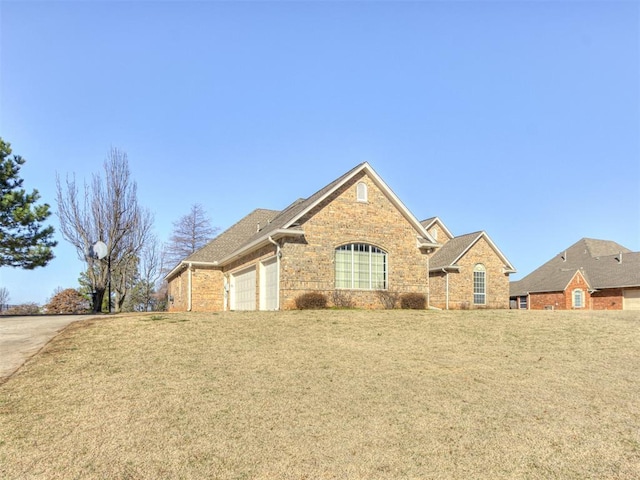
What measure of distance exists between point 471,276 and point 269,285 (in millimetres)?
15090

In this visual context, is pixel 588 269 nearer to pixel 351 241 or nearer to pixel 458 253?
pixel 458 253

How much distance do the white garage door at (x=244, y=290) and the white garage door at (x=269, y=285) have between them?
1.29 meters

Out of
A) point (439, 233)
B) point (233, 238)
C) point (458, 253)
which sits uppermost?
point (439, 233)

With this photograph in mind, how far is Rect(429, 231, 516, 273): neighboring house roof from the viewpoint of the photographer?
97.1 ft

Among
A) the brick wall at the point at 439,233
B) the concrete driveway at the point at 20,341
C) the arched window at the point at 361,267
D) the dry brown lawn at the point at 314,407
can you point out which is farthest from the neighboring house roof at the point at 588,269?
the concrete driveway at the point at 20,341

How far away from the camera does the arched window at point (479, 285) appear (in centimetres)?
3017

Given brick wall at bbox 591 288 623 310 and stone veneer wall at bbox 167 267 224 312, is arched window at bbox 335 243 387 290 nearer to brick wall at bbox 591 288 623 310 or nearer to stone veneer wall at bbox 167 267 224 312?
stone veneer wall at bbox 167 267 224 312

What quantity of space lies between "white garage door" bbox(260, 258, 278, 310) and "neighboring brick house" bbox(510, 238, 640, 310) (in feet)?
84.9

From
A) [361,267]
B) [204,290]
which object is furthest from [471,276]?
[204,290]

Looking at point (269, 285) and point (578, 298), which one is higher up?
point (269, 285)

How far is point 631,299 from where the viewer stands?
3488 cm

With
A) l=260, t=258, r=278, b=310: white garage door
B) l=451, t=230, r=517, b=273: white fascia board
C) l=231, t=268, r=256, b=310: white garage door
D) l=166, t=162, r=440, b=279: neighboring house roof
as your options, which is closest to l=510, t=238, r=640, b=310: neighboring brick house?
l=451, t=230, r=517, b=273: white fascia board

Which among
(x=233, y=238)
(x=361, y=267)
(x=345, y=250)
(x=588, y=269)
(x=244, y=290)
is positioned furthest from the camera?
(x=588, y=269)

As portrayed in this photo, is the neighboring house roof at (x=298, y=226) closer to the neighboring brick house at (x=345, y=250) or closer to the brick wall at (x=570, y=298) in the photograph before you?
the neighboring brick house at (x=345, y=250)
